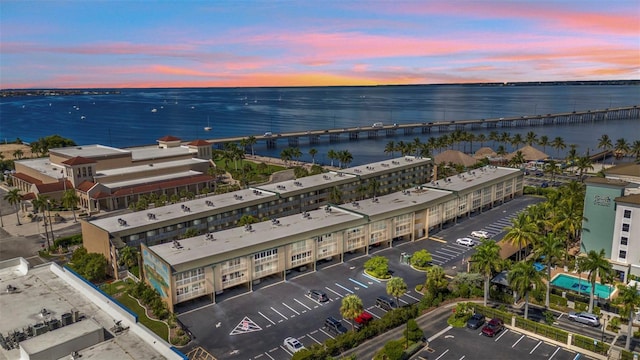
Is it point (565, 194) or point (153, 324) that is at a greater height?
point (565, 194)

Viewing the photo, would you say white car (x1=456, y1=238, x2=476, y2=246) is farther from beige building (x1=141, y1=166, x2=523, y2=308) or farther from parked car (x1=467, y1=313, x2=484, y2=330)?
parked car (x1=467, y1=313, x2=484, y2=330)

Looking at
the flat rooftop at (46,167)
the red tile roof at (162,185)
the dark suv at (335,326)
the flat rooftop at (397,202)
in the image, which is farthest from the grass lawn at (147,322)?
the flat rooftop at (46,167)

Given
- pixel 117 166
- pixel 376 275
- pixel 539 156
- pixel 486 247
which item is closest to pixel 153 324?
pixel 376 275

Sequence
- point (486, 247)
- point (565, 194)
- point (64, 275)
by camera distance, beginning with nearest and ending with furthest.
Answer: point (64, 275) < point (486, 247) < point (565, 194)

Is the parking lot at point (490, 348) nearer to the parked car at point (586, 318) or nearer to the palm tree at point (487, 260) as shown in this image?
the palm tree at point (487, 260)

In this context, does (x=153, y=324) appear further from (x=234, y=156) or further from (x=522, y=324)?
(x=234, y=156)

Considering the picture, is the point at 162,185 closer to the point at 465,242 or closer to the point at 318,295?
the point at 318,295

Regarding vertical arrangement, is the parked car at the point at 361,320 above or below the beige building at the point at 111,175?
below
